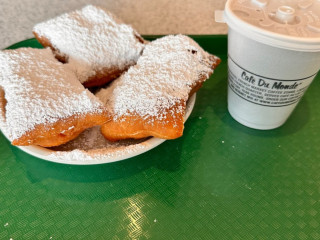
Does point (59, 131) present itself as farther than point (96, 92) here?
No

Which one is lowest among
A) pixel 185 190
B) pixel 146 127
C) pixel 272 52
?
pixel 185 190

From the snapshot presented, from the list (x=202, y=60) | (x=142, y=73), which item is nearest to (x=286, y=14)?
(x=202, y=60)

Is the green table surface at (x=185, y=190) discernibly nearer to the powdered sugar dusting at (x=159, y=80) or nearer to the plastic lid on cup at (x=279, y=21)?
the powdered sugar dusting at (x=159, y=80)

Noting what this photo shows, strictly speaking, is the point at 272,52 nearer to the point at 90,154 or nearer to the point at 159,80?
the point at 159,80

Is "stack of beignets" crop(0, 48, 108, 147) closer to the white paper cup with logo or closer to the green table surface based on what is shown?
the green table surface

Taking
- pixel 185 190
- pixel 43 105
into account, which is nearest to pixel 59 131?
pixel 43 105

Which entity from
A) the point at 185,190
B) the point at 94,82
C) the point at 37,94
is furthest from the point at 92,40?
the point at 185,190

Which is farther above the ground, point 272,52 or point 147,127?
point 272,52
